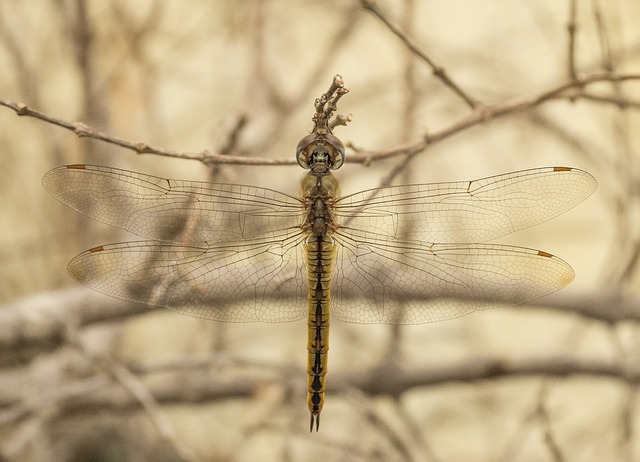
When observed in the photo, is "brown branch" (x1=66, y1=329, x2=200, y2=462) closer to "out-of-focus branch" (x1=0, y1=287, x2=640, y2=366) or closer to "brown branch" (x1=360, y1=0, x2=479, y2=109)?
"out-of-focus branch" (x1=0, y1=287, x2=640, y2=366)

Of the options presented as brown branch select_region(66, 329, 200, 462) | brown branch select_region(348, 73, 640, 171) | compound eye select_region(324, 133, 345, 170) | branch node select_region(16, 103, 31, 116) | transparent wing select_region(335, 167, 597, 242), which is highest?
brown branch select_region(348, 73, 640, 171)

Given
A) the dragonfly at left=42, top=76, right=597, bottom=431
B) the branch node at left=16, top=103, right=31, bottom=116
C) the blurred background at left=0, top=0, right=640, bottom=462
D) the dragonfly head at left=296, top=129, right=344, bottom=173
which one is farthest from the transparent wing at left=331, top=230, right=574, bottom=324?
the blurred background at left=0, top=0, right=640, bottom=462

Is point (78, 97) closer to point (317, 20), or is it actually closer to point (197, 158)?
point (317, 20)

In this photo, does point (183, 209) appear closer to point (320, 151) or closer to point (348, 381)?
point (320, 151)

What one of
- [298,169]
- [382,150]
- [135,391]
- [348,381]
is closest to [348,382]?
[348,381]

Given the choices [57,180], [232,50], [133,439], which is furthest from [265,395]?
[232,50]

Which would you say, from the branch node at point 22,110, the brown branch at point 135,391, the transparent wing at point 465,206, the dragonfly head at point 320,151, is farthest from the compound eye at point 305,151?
the brown branch at point 135,391
